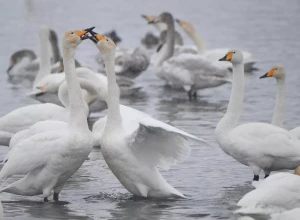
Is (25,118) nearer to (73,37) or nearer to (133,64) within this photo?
(73,37)

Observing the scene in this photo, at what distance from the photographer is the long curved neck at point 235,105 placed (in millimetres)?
10117

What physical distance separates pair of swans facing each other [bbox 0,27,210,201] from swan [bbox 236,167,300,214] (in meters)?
1.09

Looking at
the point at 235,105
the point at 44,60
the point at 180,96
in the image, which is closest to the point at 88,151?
the point at 235,105

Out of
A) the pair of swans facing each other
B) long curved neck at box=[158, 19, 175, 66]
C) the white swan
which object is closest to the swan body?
the pair of swans facing each other

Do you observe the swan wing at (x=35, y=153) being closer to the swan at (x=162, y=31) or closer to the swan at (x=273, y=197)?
the swan at (x=273, y=197)

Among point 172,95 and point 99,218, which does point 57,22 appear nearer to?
point 172,95

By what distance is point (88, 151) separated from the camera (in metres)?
8.94

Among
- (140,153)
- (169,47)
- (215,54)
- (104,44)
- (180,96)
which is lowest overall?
(180,96)

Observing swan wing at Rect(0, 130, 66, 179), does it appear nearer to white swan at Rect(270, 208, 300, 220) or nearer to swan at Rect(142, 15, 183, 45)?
white swan at Rect(270, 208, 300, 220)

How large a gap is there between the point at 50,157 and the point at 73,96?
70 centimetres

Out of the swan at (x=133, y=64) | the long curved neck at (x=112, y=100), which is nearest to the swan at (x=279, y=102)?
the long curved neck at (x=112, y=100)

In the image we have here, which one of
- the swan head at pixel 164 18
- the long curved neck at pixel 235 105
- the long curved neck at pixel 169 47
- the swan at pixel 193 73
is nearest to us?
the long curved neck at pixel 235 105

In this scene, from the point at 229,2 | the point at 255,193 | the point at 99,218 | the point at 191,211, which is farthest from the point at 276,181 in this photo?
the point at 229,2

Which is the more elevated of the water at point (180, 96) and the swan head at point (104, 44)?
the swan head at point (104, 44)
